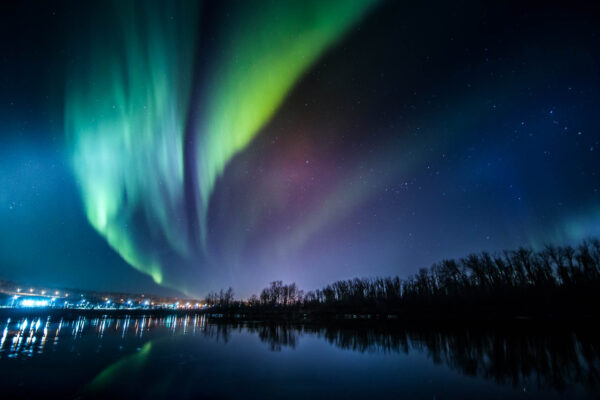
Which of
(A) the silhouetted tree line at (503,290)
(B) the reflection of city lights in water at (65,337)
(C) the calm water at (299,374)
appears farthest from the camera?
(A) the silhouetted tree line at (503,290)

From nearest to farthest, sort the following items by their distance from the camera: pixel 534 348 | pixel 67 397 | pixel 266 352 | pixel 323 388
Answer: pixel 67 397
pixel 323 388
pixel 266 352
pixel 534 348

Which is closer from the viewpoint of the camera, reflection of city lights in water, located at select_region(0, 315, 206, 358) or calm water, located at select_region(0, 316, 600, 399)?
calm water, located at select_region(0, 316, 600, 399)

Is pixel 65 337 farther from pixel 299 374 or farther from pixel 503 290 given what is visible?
pixel 503 290

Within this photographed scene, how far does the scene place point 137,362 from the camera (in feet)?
61.5

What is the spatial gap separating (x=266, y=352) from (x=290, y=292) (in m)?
180

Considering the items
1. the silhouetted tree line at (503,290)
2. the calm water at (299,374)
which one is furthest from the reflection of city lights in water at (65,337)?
the silhouetted tree line at (503,290)

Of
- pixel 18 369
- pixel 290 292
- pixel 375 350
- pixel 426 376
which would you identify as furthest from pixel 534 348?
pixel 290 292

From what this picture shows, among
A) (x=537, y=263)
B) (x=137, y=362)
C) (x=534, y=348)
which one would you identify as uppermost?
(x=537, y=263)

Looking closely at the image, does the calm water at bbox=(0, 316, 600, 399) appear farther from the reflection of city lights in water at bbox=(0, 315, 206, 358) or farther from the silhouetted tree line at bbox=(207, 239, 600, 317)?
the silhouetted tree line at bbox=(207, 239, 600, 317)

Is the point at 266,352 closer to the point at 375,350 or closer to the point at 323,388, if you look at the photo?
the point at 375,350

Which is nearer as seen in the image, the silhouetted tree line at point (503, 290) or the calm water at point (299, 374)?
the calm water at point (299, 374)

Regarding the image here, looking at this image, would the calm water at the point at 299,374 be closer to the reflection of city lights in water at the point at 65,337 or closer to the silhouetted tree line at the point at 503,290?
the reflection of city lights in water at the point at 65,337

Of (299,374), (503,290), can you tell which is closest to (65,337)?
(299,374)

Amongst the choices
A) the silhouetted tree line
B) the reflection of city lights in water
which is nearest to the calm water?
the reflection of city lights in water
